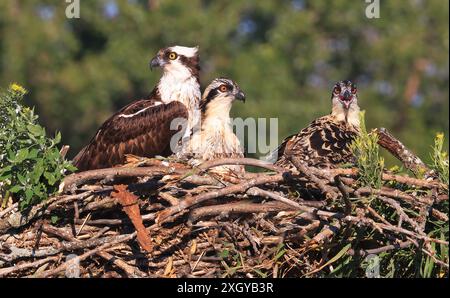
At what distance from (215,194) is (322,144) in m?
1.58

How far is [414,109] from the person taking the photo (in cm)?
2086

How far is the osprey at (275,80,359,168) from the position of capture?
7.21 metres

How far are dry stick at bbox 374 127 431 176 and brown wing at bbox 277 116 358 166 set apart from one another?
0.27 meters

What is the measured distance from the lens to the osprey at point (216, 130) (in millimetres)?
7566

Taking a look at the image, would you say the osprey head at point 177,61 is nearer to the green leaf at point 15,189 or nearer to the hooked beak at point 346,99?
the hooked beak at point 346,99

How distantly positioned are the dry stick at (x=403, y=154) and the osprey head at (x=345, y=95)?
83 centimetres

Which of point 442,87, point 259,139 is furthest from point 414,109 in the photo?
point 259,139

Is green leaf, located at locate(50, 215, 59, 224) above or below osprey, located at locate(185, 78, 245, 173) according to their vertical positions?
below

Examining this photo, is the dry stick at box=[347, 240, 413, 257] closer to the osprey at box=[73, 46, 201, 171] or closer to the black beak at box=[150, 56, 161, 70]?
the osprey at box=[73, 46, 201, 171]

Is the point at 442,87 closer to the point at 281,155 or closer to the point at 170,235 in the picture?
the point at 281,155

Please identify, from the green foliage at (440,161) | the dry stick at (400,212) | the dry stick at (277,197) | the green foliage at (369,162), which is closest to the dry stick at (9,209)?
the dry stick at (277,197)

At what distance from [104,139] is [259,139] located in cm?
198

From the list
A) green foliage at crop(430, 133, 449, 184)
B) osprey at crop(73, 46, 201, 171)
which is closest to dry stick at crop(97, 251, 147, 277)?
Result: osprey at crop(73, 46, 201, 171)

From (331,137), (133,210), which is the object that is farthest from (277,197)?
(331,137)
